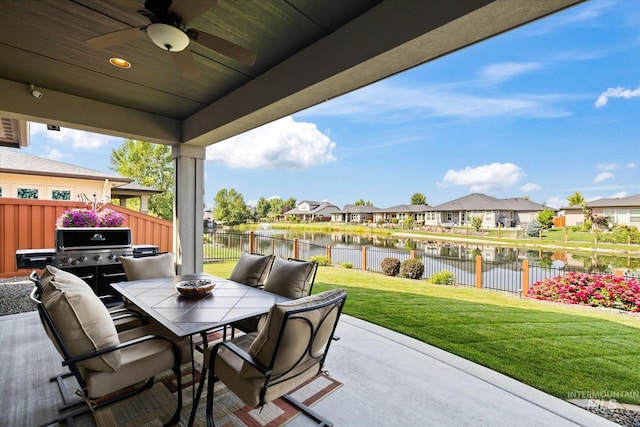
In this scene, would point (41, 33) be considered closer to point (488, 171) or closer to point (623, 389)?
point (623, 389)

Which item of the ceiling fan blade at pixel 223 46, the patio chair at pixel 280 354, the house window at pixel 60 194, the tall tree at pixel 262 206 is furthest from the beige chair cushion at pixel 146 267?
the tall tree at pixel 262 206

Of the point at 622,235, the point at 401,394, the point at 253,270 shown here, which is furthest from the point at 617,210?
the point at 253,270

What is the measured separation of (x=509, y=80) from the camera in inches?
229

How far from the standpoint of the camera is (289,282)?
107 inches

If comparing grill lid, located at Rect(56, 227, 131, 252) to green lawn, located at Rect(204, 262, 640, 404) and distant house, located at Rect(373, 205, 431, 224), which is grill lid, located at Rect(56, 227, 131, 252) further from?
distant house, located at Rect(373, 205, 431, 224)

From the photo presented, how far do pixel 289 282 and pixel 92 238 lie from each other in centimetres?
301

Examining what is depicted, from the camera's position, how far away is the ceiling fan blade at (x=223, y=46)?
1.87 metres

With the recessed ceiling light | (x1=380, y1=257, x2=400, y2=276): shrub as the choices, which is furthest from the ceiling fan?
(x1=380, y1=257, x2=400, y2=276): shrub

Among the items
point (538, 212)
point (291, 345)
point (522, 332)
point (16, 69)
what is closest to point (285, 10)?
point (291, 345)

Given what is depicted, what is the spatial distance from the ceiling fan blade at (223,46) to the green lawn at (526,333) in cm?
320

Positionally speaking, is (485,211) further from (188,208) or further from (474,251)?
(188,208)

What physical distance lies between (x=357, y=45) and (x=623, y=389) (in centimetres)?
336

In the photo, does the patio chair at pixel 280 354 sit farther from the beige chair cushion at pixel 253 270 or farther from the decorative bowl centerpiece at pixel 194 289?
the beige chair cushion at pixel 253 270

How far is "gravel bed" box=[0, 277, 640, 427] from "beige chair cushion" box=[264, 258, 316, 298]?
2.27 m
